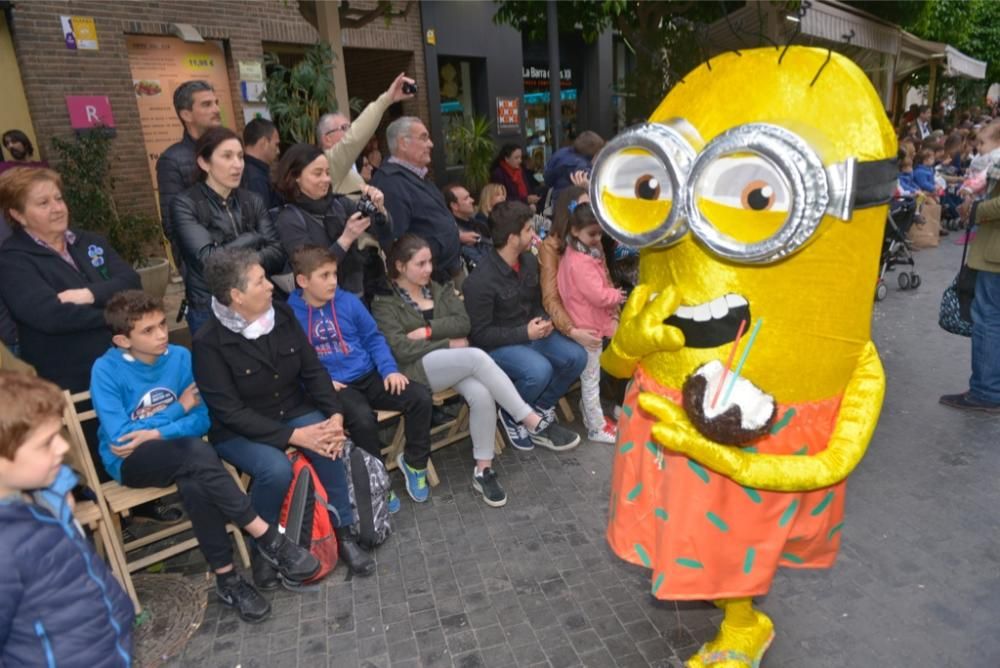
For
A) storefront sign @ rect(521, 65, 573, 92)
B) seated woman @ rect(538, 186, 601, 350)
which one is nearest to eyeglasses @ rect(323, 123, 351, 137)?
seated woman @ rect(538, 186, 601, 350)

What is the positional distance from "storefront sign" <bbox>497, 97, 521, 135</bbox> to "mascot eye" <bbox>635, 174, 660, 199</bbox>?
11022 mm

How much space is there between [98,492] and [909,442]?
169 inches

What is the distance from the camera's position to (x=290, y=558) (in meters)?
3.06

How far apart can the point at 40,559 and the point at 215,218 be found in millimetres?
2049

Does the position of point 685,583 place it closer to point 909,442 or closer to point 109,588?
point 109,588

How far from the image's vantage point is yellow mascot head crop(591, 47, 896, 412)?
68.1 inches

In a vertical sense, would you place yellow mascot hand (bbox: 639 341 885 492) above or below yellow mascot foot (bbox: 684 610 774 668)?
above

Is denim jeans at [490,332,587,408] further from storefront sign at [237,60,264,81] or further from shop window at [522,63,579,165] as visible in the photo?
shop window at [522,63,579,165]

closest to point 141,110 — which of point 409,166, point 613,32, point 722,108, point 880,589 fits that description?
point 409,166

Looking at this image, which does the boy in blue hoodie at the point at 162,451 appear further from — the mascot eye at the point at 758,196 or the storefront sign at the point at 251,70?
the storefront sign at the point at 251,70

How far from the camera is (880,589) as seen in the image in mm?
2881

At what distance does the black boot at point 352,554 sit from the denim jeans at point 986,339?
391 centimetres

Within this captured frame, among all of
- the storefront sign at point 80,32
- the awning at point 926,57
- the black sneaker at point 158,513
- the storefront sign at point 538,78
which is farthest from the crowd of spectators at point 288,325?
the awning at point 926,57

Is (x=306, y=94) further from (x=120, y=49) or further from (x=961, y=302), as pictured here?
(x=961, y=302)
